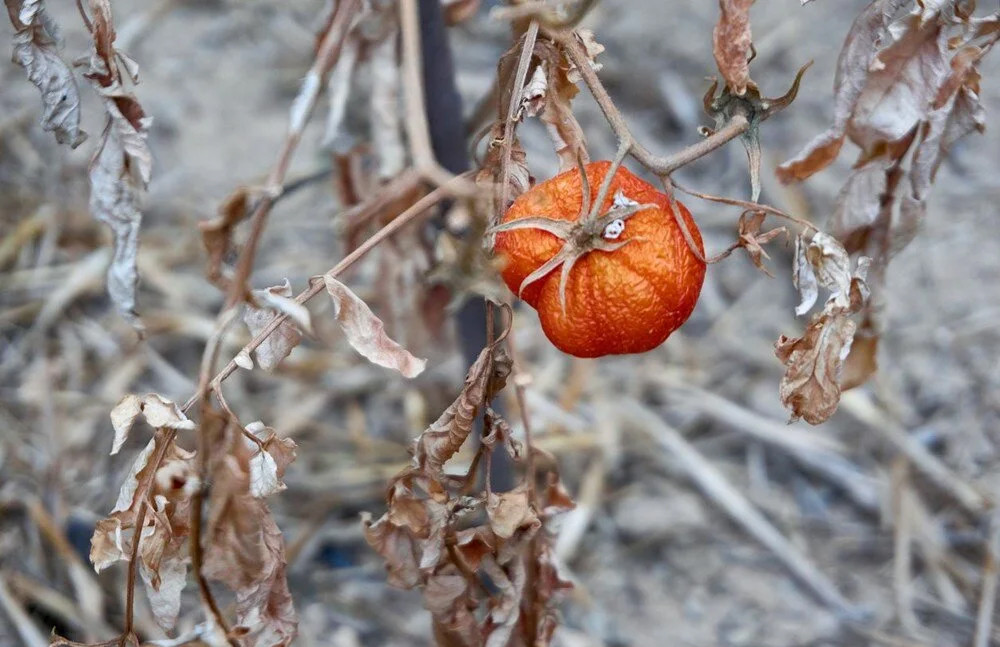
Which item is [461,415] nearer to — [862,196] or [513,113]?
[513,113]

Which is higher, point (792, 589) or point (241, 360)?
point (241, 360)

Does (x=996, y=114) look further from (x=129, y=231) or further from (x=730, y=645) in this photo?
(x=129, y=231)

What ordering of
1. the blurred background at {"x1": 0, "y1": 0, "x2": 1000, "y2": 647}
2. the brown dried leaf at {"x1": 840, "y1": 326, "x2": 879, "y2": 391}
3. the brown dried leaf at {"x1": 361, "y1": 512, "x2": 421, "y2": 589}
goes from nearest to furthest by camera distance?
1. the brown dried leaf at {"x1": 361, "y1": 512, "x2": 421, "y2": 589}
2. the brown dried leaf at {"x1": 840, "y1": 326, "x2": 879, "y2": 391}
3. the blurred background at {"x1": 0, "y1": 0, "x2": 1000, "y2": 647}

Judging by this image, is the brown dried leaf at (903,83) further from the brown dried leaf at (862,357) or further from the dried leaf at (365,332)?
the dried leaf at (365,332)

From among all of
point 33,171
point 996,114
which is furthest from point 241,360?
point 996,114

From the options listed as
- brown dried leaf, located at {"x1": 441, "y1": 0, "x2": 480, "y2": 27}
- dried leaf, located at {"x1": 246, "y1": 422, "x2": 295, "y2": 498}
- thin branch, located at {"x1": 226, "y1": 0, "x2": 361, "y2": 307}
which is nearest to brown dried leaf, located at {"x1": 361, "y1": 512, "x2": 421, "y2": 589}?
dried leaf, located at {"x1": 246, "y1": 422, "x2": 295, "y2": 498}

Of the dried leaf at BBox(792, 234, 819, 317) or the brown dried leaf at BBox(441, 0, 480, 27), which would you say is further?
the brown dried leaf at BBox(441, 0, 480, 27)

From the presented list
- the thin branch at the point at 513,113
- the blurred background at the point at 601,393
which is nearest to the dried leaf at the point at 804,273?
the thin branch at the point at 513,113

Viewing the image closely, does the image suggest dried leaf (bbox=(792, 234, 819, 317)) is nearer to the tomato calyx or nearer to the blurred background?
the tomato calyx
